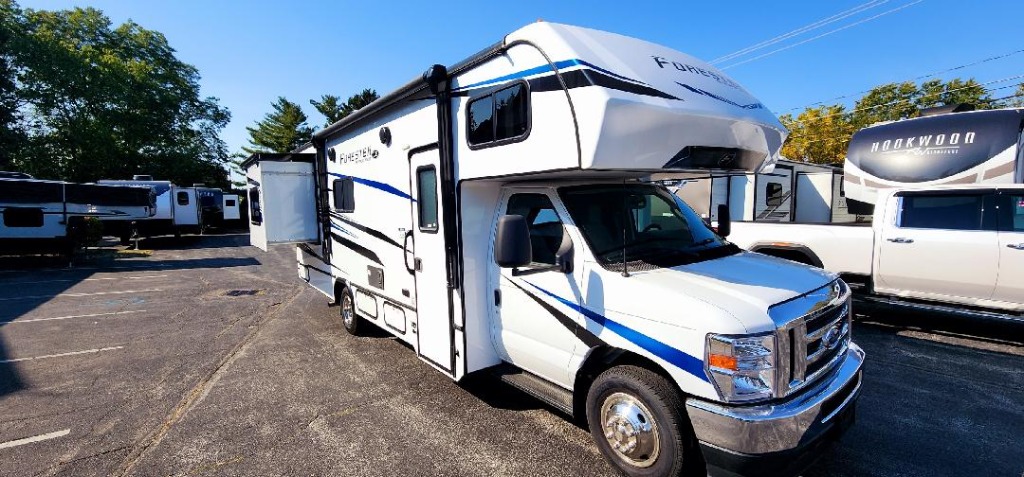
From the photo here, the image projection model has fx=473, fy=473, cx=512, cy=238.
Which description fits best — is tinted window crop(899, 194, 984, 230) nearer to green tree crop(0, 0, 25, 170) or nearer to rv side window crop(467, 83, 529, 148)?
rv side window crop(467, 83, 529, 148)

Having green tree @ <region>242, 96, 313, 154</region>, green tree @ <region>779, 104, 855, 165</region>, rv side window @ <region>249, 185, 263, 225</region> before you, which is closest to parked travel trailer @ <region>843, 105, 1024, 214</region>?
rv side window @ <region>249, 185, 263, 225</region>

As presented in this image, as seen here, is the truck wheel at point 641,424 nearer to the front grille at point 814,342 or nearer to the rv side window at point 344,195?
the front grille at point 814,342

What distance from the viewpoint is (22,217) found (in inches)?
530

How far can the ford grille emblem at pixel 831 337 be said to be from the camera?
292 cm

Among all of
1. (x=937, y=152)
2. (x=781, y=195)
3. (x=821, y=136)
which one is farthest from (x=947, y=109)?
(x=821, y=136)

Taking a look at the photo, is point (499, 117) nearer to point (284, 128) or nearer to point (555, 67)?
point (555, 67)

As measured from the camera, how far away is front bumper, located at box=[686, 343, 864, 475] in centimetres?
247

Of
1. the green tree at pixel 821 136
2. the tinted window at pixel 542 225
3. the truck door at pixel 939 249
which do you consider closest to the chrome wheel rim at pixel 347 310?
the tinted window at pixel 542 225

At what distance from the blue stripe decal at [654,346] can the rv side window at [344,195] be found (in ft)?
12.1

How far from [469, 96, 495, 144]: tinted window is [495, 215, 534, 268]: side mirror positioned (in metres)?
0.74

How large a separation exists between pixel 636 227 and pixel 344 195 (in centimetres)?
401

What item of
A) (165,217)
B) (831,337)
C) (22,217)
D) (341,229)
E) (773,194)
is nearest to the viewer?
(831,337)

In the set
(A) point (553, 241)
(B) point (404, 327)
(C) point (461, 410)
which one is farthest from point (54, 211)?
(A) point (553, 241)

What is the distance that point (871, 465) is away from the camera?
321 centimetres
